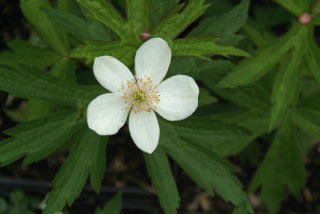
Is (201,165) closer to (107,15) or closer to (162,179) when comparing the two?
(162,179)

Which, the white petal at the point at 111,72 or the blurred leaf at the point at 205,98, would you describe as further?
the blurred leaf at the point at 205,98

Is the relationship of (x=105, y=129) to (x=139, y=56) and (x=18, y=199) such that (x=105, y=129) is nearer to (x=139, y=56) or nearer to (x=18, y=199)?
(x=139, y=56)

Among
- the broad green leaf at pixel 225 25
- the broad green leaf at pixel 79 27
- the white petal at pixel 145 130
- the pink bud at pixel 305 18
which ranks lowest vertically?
the white petal at pixel 145 130

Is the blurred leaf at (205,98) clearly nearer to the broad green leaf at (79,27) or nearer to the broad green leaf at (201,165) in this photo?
the broad green leaf at (201,165)

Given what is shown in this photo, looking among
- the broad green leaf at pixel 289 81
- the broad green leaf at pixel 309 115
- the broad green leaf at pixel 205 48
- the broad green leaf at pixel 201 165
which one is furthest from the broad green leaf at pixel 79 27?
the broad green leaf at pixel 309 115

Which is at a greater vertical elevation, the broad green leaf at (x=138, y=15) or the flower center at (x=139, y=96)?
the broad green leaf at (x=138, y=15)

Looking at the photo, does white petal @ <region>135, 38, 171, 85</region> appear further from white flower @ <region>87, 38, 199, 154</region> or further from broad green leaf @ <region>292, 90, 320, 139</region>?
broad green leaf @ <region>292, 90, 320, 139</region>

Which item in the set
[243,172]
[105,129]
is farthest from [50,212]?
[243,172]

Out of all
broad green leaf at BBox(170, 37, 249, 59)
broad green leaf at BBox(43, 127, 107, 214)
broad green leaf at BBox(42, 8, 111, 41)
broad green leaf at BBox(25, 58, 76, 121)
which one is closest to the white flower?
broad green leaf at BBox(170, 37, 249, 59)
